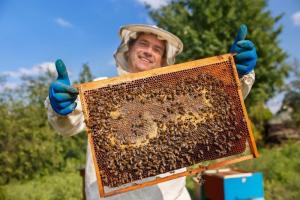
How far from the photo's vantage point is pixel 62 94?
2.69 metres

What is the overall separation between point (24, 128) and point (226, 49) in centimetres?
1333

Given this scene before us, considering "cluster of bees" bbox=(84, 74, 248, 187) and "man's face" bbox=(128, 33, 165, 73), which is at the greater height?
"man's face" bbox=(128, 33, 165, 73)

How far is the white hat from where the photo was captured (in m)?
3.51

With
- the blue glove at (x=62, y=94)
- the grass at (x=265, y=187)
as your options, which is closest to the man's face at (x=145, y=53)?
the blue glove at (x=62, y=94)

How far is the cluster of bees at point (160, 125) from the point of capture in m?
2.70

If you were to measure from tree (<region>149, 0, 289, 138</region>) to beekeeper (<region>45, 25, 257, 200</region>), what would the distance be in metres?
17.8

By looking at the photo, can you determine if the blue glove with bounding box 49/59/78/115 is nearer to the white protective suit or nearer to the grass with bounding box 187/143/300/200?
the white protective suit

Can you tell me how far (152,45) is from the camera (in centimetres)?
354

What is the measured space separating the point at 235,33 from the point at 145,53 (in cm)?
1987

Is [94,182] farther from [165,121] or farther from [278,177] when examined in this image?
[278,177]

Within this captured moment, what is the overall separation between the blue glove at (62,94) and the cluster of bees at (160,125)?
13 cm

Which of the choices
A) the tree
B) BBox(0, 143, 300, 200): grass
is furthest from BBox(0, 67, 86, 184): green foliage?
the tree

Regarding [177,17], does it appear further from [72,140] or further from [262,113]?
[72,140]

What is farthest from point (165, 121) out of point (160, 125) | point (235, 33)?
point (235, 33)
